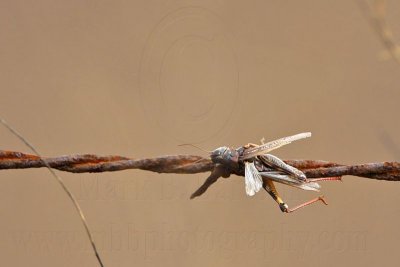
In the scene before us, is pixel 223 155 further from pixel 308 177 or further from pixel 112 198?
pixel 112 198

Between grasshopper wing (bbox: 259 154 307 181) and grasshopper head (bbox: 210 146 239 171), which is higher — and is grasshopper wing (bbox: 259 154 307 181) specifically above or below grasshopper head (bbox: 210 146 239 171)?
below

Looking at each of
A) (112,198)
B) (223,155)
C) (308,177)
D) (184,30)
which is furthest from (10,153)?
(184,30)

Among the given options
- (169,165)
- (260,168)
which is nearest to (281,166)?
(260,168)

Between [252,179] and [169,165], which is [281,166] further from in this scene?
[169,165]

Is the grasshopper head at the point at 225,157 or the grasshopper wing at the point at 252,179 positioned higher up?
the grasshopper head at the point at 225,157

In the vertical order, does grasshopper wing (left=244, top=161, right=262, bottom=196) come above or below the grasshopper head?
below
